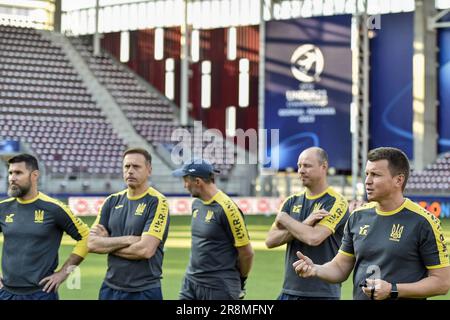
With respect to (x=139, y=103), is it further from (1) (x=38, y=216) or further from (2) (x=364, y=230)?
(2) (x=364, y=230)

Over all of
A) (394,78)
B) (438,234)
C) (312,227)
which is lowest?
(312,227)

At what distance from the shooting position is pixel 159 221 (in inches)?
320

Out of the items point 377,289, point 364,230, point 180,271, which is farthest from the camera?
point 180,271

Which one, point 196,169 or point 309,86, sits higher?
point 309,86

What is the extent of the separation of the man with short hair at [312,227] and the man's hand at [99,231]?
1.37 m

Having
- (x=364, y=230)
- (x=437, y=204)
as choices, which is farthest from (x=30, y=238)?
(x=437, y=204)

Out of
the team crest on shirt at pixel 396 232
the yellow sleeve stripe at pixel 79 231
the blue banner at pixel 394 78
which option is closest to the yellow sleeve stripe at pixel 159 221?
the yellow sleeve stripe at pixel 79 231

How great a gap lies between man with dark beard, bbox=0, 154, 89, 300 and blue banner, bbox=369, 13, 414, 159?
99.9ft

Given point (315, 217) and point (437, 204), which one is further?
point (437, 204)

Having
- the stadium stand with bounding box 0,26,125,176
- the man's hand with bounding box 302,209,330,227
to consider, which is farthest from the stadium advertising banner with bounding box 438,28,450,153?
the man's hand with bounding box 302,209,330,227

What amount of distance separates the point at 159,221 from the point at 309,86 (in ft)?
102

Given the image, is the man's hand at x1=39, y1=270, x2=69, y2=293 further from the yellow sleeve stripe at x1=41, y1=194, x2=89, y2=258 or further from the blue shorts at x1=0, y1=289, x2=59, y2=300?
the yellow sleeve stripe at x1=41, y1=194, x2=89, y2=258
